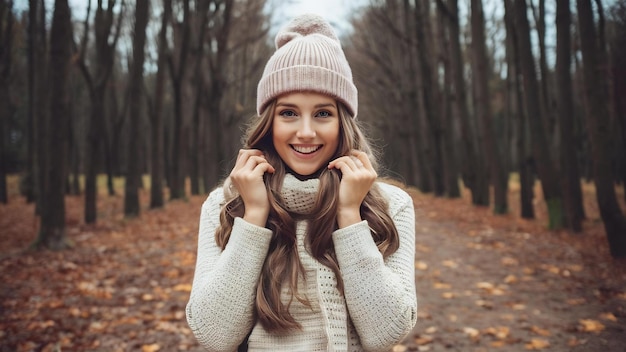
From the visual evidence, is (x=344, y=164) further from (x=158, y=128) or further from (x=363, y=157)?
(x=158, y=128)

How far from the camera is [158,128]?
14.8 meters

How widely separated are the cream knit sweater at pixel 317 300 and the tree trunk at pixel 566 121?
25.7ft

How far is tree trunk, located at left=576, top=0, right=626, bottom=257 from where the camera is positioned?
6562mm

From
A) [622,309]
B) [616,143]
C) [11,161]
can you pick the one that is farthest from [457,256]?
[11,161]

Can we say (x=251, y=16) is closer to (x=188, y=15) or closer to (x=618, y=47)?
(x=188, y=15)

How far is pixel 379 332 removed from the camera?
1718mm

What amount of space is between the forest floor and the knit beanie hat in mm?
816

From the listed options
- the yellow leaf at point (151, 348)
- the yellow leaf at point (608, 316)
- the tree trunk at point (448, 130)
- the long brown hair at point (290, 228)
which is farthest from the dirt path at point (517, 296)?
the tree trunk at point (448, 130)

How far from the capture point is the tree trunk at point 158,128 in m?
13.8

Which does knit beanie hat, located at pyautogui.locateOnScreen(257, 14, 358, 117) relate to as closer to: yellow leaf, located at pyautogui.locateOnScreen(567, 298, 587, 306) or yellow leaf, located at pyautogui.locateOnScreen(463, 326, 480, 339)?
yellow leaf, located at pyautogui.locateOnScreen(463, 326, 480, 339)

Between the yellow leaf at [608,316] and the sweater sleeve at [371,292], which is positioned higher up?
the sweater sleeve at [371,292]

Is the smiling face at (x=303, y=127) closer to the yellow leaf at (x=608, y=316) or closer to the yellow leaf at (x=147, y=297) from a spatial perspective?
the yellow leaf at (x=608, y=316)

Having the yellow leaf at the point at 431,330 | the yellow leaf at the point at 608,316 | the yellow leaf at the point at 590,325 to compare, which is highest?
the yellow leaf at the point at 608,316

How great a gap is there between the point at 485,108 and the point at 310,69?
11627 mm
